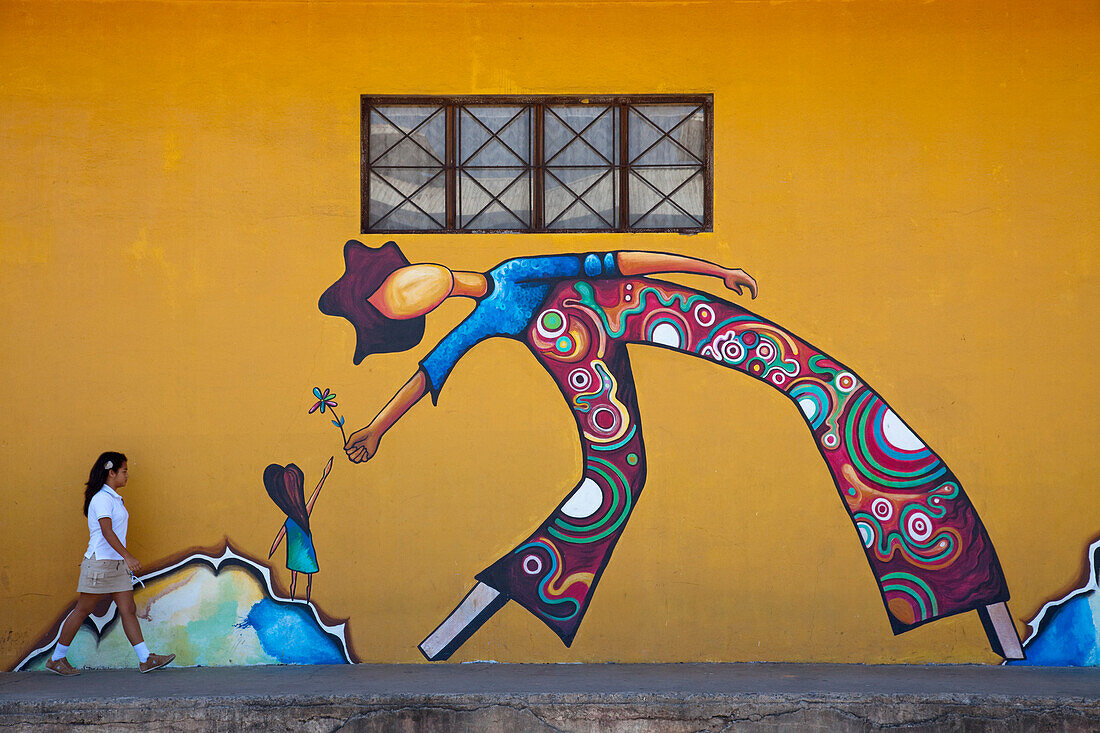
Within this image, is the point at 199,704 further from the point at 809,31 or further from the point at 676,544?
the point at 809,31

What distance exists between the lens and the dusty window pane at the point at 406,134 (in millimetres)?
5641

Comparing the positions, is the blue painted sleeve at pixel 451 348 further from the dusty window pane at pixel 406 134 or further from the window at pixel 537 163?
the dusty window pane at pixel 406 134

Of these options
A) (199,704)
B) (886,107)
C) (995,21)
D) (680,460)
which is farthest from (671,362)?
(199,704)

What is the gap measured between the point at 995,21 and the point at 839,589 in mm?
3482

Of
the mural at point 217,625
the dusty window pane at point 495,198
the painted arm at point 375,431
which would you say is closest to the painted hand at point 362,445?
the painted arm at point 375,431

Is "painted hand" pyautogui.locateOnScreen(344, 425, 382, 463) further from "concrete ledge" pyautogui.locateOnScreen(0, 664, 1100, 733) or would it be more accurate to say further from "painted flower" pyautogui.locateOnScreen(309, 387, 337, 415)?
"concrete ledge" pyautogui.locateOnScreen(0, 664, 1100, 733)

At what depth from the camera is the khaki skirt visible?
17.1 feet

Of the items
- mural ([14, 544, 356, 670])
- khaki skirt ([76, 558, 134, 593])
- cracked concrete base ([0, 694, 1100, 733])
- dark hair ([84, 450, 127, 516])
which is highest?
dark hair ([84, 450, 127, 516])

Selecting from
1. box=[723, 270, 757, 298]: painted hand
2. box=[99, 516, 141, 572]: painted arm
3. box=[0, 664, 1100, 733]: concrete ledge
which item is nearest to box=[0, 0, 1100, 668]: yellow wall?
box=[723, 270, 757, 298]: painted hand

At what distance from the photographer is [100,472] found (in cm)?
525

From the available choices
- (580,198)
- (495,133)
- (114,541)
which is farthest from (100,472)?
(580,198)

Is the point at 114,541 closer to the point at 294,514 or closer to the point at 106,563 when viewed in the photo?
the point at 106,563

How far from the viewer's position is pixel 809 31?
5570mm

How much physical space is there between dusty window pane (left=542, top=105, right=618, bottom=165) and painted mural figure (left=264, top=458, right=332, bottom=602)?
233 cm
